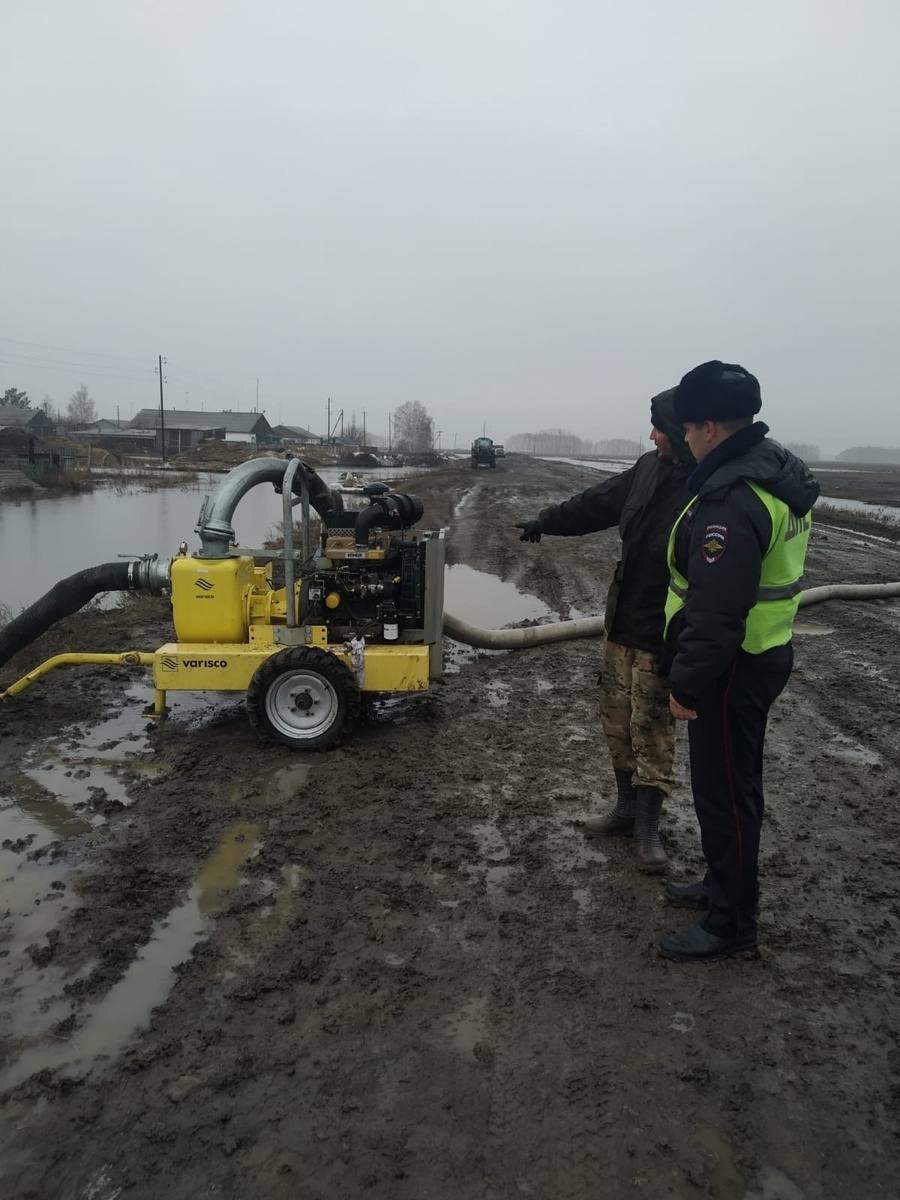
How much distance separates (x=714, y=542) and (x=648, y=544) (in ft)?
3.34

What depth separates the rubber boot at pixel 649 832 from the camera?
3781 mm

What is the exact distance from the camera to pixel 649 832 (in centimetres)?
384

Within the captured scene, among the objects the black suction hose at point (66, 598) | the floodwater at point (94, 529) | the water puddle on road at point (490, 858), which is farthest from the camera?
the floodwater at point (94, 529)

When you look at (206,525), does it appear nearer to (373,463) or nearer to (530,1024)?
(530,1024)

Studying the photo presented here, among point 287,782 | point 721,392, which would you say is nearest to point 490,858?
point 287,782

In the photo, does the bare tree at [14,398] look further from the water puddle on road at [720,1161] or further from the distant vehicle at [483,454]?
the water puddle on road at [720,1161]

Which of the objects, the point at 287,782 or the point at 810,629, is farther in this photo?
the point at 810,629

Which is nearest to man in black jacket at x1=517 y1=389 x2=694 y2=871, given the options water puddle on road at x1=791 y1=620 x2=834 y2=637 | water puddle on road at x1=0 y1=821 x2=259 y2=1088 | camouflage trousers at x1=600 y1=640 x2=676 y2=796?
camouflage trousers at x1=600 y1=640 x2=676 y2=796

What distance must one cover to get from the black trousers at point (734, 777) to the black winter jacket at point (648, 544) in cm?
81

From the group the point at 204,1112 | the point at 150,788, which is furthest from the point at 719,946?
the point at 150,788

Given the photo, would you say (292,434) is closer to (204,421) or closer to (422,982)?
(204,421)

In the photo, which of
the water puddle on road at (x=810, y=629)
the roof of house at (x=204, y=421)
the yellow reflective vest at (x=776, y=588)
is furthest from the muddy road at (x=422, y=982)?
the roof of house at (x=204, y=421)

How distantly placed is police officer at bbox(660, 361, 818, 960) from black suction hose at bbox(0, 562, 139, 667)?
4464mm

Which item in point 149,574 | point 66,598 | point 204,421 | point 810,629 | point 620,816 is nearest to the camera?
point 620,816
